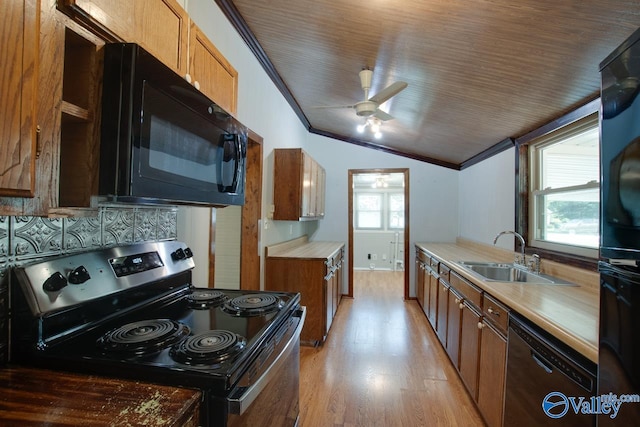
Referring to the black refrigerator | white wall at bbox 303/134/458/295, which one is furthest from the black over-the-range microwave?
white wall at bbox 303/134/458/295

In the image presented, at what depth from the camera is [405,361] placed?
2.76m

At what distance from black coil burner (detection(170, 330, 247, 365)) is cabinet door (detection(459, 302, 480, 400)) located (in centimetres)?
169

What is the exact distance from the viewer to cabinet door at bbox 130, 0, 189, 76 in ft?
3.17

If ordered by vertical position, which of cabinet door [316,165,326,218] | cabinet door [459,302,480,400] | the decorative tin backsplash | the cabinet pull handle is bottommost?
cabinet door [459,302,480,400]

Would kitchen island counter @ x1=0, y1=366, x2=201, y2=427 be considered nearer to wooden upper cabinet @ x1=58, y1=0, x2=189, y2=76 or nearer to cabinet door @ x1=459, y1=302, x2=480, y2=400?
wooden upper cabinet @ x1=58, y1=0, x2=189, y2=76

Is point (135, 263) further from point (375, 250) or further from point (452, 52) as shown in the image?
point (375, 250)

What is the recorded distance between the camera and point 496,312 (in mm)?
1734

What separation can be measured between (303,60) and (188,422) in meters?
2.83

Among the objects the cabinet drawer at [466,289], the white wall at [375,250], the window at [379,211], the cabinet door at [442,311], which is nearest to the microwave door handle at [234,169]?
the cabinet drawer at [466,289]

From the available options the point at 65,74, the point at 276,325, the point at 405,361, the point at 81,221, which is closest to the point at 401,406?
the point at 405,361

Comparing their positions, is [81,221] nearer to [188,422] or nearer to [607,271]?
[188,422]

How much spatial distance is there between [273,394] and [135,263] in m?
0.76

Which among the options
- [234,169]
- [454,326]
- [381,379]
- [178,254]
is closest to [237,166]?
[234,169]

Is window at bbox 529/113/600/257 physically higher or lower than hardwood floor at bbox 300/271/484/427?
higher
